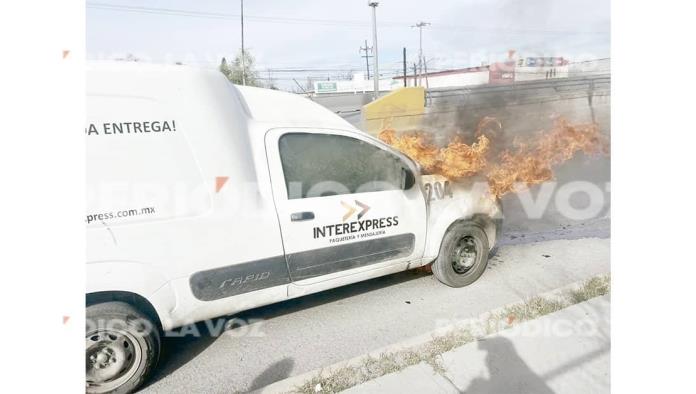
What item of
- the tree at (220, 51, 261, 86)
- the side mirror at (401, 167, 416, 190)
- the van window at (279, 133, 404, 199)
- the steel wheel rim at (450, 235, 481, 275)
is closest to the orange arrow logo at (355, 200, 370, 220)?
the van window at (279, 133, 404, 199)

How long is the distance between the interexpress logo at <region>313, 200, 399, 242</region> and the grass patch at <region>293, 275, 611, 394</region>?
0.96 meters

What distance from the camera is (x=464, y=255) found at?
3961 mm

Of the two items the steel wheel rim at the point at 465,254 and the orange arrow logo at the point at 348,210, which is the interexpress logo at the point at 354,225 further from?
the steel wheel rim at the point at 465,254

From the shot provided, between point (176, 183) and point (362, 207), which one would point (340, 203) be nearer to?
point (362, 207)

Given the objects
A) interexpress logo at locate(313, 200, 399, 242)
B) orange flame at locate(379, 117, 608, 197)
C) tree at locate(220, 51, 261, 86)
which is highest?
tree at locate(220, 51, 261, 86)

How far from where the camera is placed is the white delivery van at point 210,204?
2.34 meters

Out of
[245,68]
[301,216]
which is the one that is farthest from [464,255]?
[245,68]

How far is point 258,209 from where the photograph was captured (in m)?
2.72

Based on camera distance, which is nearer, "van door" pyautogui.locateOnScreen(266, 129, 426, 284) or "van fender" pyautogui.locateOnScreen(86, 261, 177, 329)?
"van fender" pyautogui.locateOnScreen(86, 261, 177, 329)

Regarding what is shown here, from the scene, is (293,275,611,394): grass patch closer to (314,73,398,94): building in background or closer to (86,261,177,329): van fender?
(86,261,177,329): van fender

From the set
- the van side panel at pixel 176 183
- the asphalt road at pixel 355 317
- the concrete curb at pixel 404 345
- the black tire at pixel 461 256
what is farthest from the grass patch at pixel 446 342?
the van side panel at pixel 176 183

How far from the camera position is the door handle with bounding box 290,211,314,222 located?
9.30ft

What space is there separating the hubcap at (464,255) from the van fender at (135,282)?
105 inches
